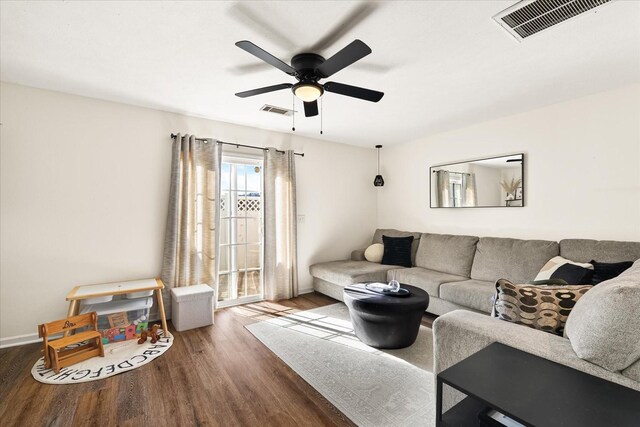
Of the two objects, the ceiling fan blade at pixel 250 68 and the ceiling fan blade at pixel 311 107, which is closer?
the ceiling fan blade at pixel 250 68

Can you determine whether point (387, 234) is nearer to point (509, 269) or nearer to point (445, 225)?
point (445, 225)

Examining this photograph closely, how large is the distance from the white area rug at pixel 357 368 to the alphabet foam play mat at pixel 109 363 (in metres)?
0.93

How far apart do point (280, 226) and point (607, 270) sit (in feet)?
11.4

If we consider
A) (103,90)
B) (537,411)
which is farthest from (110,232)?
(537,411)

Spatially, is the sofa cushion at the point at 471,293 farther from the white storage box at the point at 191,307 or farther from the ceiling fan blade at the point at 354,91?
the white storage box at the point at 191,307

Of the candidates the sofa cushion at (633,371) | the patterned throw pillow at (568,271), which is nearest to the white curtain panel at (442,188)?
the patterned throw pillow at (568,271)

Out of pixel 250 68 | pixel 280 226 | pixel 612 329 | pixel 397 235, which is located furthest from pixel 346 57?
pixel 397 235

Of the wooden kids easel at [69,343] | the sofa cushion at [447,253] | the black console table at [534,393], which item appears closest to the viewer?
the black console table at [534,393]

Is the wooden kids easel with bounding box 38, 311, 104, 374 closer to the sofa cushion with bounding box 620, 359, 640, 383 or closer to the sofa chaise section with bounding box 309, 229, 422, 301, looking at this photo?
the sofa chaise section with bounding box 309, 229, 422, 301

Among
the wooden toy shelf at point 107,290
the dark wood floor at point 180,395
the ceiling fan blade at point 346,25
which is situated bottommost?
the dark wood floor at point 180,395

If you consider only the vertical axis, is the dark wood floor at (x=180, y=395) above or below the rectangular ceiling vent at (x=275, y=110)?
below

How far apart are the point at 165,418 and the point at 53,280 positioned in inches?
80.9

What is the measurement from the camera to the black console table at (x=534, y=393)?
843 mm

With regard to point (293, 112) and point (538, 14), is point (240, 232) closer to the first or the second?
point (293, 112)
